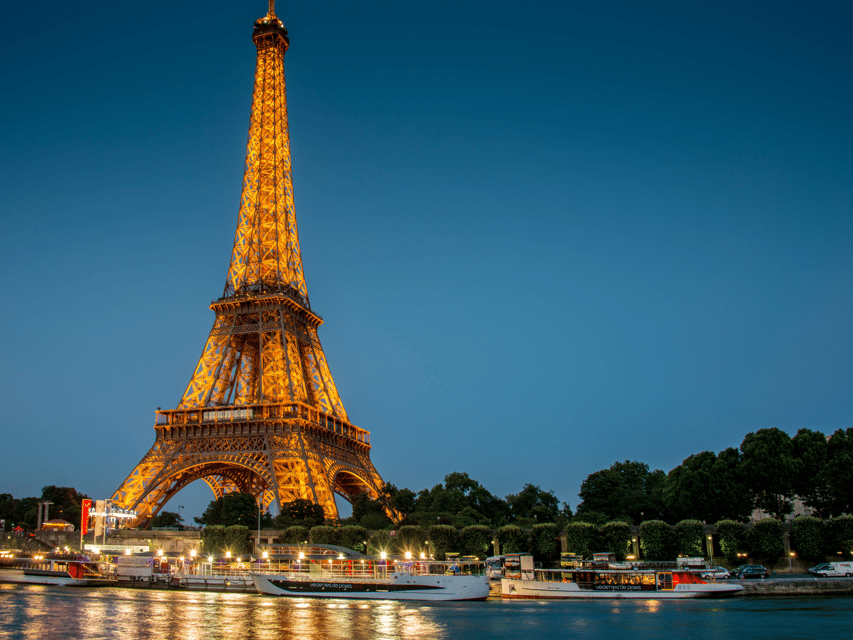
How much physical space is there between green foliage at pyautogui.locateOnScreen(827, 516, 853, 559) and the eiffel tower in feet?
123

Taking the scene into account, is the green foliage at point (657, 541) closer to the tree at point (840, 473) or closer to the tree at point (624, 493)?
the tree at point (840, 473)

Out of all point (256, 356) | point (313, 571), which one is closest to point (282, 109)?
point (256, 356)

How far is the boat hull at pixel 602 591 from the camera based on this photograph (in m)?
40.9

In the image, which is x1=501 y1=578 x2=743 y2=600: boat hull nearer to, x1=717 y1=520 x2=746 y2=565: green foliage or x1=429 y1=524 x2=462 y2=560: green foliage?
x1=717 y1=520 x2=746 y2=565: green foliage

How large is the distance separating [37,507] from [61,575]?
55.6 m

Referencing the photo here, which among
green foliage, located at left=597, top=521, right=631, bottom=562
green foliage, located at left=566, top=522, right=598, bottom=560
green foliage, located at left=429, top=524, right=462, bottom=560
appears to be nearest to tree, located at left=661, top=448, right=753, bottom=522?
green foliage, located at left=597, top=521, right=631, bottom=562

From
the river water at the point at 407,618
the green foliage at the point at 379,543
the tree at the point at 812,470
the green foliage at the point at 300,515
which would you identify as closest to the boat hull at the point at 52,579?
the river water at the point at 407,618

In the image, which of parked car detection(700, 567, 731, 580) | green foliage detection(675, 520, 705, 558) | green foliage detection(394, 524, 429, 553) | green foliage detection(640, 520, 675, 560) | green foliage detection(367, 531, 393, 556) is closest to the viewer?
parked car detection(700, 567, 731, 580)

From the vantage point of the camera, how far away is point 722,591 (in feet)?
133

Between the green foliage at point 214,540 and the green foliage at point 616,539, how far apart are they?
97.6 feet

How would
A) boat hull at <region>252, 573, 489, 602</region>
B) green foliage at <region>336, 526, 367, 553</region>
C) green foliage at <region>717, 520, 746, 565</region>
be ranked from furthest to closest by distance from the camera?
green foliage at <region>336, 526, 367, 553</region> < green foliage at <region>717, 520, 746, 565</region> < boat hull at <region>252, 573, 489, 602</region>

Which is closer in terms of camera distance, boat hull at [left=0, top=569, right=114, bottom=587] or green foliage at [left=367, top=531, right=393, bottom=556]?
boat hull at [left=0, top=569, right=114, bottom=587]

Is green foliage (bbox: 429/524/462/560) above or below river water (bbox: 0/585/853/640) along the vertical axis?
above

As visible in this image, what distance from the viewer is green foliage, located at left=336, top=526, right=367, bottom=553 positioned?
2084 inches
